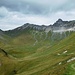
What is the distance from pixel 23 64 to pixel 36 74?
55.1 m

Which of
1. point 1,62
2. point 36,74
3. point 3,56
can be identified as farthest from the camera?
point 3,56

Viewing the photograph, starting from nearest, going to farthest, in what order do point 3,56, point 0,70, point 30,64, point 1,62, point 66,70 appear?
point 66,70
point 30,64
point 0,70
point 1,62
point 3,56

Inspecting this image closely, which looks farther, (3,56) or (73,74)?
(3,56)

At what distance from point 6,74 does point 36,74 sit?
55174 millimetres

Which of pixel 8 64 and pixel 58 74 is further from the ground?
pixel 58 74

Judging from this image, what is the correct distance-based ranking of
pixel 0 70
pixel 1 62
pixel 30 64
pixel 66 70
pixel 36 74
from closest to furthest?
pixel 66 70, pixel 36 74, pixel 30 64, pixel 0 70, pixel 1 62

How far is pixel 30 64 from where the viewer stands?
476 ft

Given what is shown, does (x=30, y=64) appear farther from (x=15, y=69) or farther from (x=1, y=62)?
(x=1, y=62)

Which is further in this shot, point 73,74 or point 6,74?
point 6,74

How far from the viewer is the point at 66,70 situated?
63000 millimetres

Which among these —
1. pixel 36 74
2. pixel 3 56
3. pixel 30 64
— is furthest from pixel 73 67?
pixel 3 56

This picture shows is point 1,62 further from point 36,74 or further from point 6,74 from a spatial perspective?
point 36,74

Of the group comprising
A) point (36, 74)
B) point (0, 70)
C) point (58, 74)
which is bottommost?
point (0, 70)

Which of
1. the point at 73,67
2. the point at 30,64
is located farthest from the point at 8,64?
the point at 73,67
